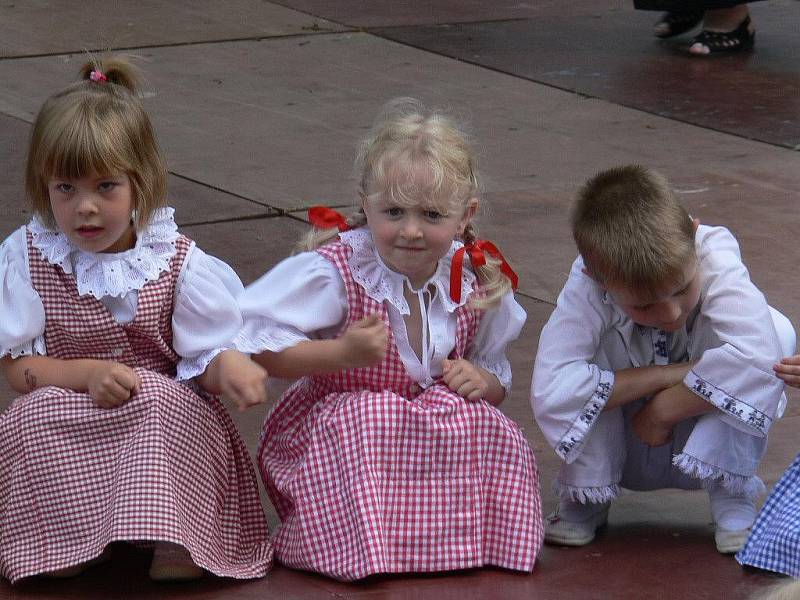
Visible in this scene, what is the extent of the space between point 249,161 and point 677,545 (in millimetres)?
3490

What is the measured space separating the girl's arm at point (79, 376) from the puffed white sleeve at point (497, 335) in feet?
2.61

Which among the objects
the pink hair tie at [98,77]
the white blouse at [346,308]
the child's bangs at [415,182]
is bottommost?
the white blouse at [346,308]

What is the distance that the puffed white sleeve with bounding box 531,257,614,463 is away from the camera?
358 centimetres

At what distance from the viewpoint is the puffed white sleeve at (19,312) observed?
347 centimetres

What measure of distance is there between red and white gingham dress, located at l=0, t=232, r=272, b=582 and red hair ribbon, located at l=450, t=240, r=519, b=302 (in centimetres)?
61

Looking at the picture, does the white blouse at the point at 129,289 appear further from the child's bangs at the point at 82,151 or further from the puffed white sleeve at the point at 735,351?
the puffed white sleeve at the point at 735,351

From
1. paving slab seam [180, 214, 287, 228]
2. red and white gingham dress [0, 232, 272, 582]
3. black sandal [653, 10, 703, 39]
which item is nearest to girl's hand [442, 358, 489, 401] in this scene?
red and white gingham dress [0, 232, 272, 582]

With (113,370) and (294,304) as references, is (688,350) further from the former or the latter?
(113,370)

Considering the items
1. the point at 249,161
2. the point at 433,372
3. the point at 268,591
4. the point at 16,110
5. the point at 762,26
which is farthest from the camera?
the point at 762,26

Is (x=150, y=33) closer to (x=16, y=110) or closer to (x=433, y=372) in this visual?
(x=16, y=110)

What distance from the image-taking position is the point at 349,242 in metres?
3.66

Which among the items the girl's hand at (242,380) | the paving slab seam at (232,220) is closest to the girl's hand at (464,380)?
the girl's hand at (242,380)

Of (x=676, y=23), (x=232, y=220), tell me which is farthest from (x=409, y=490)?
(x=676, y=23)

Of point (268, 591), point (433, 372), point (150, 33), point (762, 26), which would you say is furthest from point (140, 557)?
point (762, 26)
